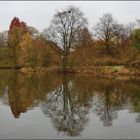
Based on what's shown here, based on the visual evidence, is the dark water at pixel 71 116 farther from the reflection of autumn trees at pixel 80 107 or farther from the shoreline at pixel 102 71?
the shoreline at pixel 102 71

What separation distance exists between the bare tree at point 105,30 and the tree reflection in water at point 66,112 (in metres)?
39.7

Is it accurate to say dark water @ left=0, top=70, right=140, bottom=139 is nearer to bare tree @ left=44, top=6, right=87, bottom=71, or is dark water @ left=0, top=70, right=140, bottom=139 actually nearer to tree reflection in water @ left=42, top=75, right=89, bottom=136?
tree reflection in water @ left=42, top=75, right=89, bottom=136

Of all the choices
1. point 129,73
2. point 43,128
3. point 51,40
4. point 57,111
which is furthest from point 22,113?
point 51,40

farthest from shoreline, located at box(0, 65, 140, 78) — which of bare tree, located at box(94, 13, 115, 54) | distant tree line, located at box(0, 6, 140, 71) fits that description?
bare tree, located at box(94, 13, 115, 54)

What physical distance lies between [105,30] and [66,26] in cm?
762

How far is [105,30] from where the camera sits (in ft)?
210

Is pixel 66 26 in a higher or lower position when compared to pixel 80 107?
higher

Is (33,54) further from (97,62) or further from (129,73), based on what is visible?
(129,73)

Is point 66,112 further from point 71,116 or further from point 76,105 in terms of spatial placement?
point 76,105

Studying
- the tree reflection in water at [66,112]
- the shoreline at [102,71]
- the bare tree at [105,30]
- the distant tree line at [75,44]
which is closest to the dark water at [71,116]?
the tree reflection in water at [66,112]

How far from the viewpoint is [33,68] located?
6638 centimetres

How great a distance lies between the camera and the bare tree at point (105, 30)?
63350 mm

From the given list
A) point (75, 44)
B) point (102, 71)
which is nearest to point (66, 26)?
point (75, 44)

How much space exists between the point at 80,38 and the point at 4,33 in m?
37.1
